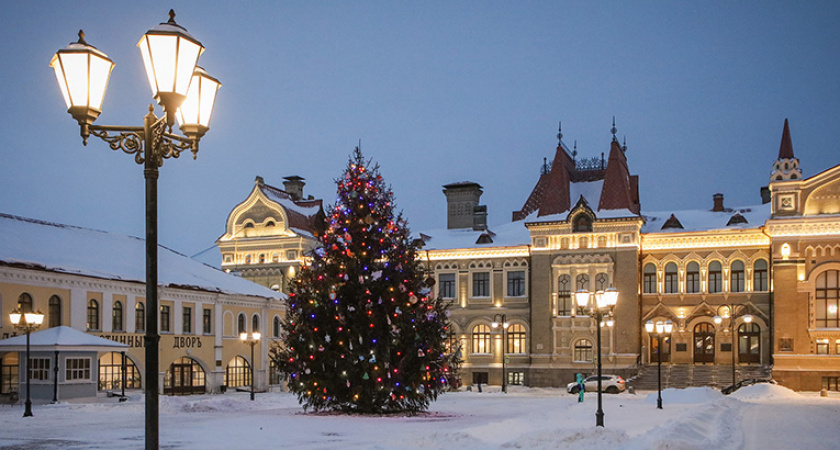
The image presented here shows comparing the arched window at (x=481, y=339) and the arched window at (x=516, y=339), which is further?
the arched window at (x=481, y=339)

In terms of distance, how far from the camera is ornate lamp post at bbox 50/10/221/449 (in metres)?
6.68

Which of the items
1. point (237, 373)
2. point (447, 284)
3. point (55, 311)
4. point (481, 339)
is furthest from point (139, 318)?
point (481, 339)

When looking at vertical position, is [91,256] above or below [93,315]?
above

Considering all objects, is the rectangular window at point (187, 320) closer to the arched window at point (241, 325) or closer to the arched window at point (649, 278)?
the arched window at point (241, 325)

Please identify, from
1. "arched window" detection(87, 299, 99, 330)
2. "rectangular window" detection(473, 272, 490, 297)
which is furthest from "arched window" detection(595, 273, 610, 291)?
"arched window" detection(87, 299, 99, 330)

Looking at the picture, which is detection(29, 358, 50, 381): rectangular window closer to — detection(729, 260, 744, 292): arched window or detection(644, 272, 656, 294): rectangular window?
detection(644, 272, 656, 294): rectangular window

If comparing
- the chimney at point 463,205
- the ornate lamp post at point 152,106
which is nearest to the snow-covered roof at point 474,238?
the chimney at point 463,205

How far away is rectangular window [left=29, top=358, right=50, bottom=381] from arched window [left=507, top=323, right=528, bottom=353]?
105 feet

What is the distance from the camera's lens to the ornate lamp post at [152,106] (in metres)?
6.68

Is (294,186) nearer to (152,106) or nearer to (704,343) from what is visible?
(704,343)

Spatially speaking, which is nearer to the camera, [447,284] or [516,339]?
[516,339]

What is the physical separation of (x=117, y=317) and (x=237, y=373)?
10.9m

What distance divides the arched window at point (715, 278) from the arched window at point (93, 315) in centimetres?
3500

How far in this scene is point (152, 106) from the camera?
24.6 feet
